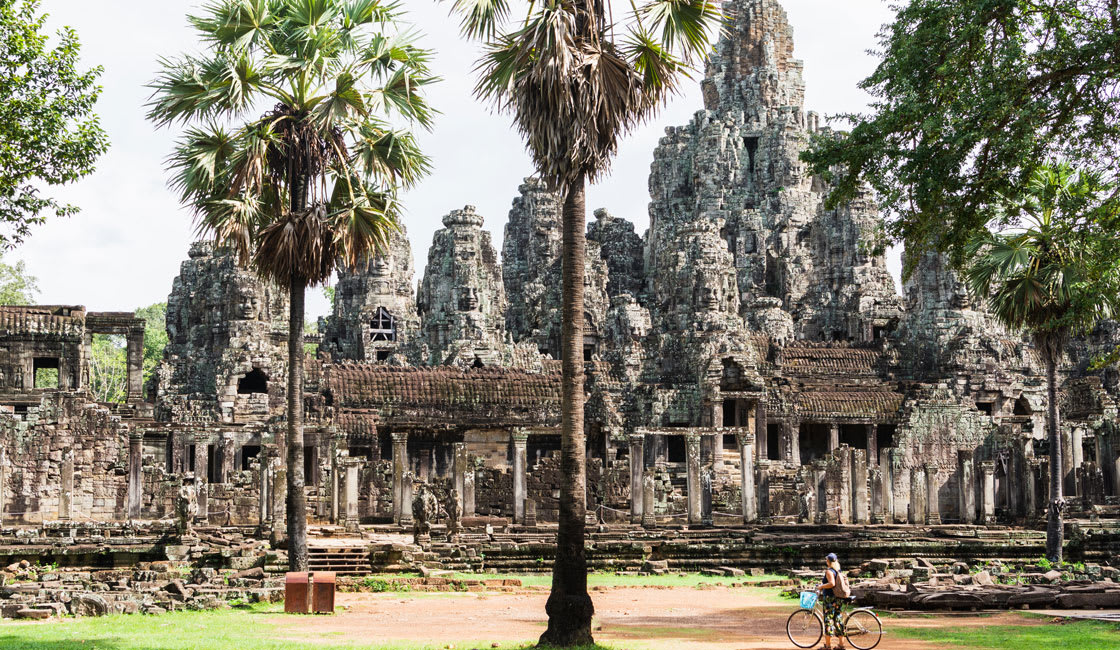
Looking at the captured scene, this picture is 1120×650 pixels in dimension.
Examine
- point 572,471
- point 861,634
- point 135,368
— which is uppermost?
point 135,368

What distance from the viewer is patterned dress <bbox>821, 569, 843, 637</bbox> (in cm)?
1477

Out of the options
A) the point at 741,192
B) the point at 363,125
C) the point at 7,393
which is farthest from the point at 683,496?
the point at 741,192

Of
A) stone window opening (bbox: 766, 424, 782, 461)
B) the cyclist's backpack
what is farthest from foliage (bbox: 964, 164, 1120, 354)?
stone window opening (bbox: 766, 424, 782, 461)

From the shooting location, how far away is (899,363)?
156 feet

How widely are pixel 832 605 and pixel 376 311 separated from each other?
41.9 m

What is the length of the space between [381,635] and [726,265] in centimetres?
2969

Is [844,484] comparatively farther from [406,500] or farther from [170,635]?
[170,635]

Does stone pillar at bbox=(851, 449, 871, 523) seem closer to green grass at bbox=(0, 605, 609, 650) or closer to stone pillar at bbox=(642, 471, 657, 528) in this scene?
stone pillar at bbox=(642, 471, 657, 528)

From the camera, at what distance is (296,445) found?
2047cm

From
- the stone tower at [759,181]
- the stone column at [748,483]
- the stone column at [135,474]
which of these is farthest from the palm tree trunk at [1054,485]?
the stone tower at [759,181]

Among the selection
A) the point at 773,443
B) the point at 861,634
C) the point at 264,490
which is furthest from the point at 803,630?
the point at 773,443

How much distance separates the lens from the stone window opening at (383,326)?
54438mm

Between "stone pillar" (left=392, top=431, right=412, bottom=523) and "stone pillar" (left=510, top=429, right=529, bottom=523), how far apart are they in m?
2.40

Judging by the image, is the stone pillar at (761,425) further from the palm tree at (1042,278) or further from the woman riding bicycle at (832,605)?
the woman riding bicycle at (832,605)
